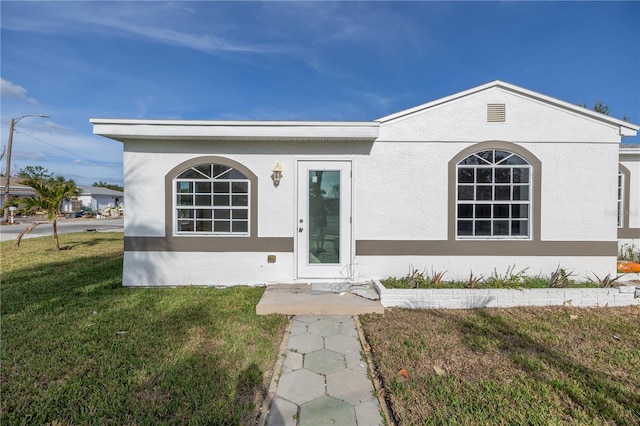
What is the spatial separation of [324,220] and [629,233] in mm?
8337

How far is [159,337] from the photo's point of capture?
3684 millimetres

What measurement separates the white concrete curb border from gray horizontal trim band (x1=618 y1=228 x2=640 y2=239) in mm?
3514

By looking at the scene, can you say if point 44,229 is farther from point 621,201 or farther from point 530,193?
point 621,201

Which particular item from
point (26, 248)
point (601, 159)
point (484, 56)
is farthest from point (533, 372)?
point (26, 248)

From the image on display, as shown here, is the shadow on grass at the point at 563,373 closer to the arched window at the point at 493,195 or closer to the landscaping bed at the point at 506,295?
the landscaping bed at the point at 506,295

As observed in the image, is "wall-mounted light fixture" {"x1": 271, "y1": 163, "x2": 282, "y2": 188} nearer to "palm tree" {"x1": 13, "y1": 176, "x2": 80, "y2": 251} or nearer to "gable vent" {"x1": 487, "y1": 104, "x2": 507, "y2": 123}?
"gable vent" {"x1": 487, "y1": 104, "x2": 507, "y2": 123}

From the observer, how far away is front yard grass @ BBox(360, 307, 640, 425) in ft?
7.97

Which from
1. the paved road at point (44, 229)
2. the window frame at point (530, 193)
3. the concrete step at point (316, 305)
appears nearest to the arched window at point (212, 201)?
the concrete step at point (316, 305)

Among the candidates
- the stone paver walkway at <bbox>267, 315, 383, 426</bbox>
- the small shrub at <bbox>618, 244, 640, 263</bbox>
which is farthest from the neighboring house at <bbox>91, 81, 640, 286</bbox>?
the small shrub at <bbox>618, 244, 640, 263</bbox>

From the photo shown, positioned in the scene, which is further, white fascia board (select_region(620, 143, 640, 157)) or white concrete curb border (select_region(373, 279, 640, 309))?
white fascia board (select_region(620, 143, 640, 157))

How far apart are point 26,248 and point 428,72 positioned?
16.9 meters

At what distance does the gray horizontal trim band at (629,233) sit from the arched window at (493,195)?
4.22 meters

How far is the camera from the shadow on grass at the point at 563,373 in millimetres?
2506

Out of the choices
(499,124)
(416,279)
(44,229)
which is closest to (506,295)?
(416,279)
